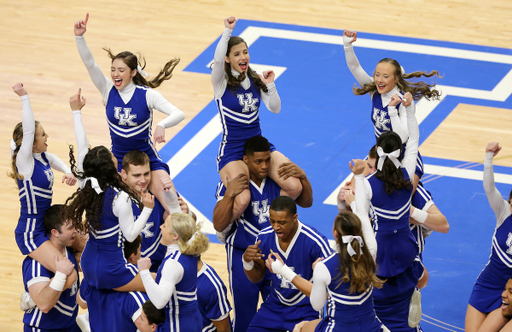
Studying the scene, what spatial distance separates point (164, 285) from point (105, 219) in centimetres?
73

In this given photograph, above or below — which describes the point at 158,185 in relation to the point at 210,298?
above

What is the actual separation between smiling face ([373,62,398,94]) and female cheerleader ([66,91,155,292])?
2352 mm

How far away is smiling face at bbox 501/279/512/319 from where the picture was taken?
5.41 meters

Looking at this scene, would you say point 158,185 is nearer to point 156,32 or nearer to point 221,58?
point 221,58

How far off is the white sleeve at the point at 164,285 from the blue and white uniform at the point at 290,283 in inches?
37.7

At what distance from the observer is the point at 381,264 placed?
5.98 metres

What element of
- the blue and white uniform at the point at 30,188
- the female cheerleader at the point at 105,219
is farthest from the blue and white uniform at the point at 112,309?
the blue and white uniform at the point at 30,188

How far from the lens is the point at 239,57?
6.55 metres

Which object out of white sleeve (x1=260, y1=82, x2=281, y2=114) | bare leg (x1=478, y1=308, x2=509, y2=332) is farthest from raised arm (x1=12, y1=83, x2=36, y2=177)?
bare leg (x1=478, y1=308, x2=509, y2=332)

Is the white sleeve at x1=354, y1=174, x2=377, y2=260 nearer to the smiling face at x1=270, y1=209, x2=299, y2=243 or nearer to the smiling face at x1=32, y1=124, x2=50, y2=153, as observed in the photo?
the smiling face at x1=270, y1=209, x2=299, y2=243

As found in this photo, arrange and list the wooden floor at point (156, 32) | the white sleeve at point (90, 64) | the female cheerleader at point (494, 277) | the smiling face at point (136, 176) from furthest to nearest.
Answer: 1. the wooden floor at point (156, 32)
2. the white sleeve at point (90, 64)
3. the smiling face at point (136, 176)
4. the female cheerleader at point (494, 277)

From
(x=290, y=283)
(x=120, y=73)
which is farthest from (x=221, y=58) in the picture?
(x=290, y=283)

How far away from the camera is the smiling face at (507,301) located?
5.41 metres

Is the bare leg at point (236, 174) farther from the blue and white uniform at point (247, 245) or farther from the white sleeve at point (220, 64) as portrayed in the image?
the white sleeve at point (220, 64)
